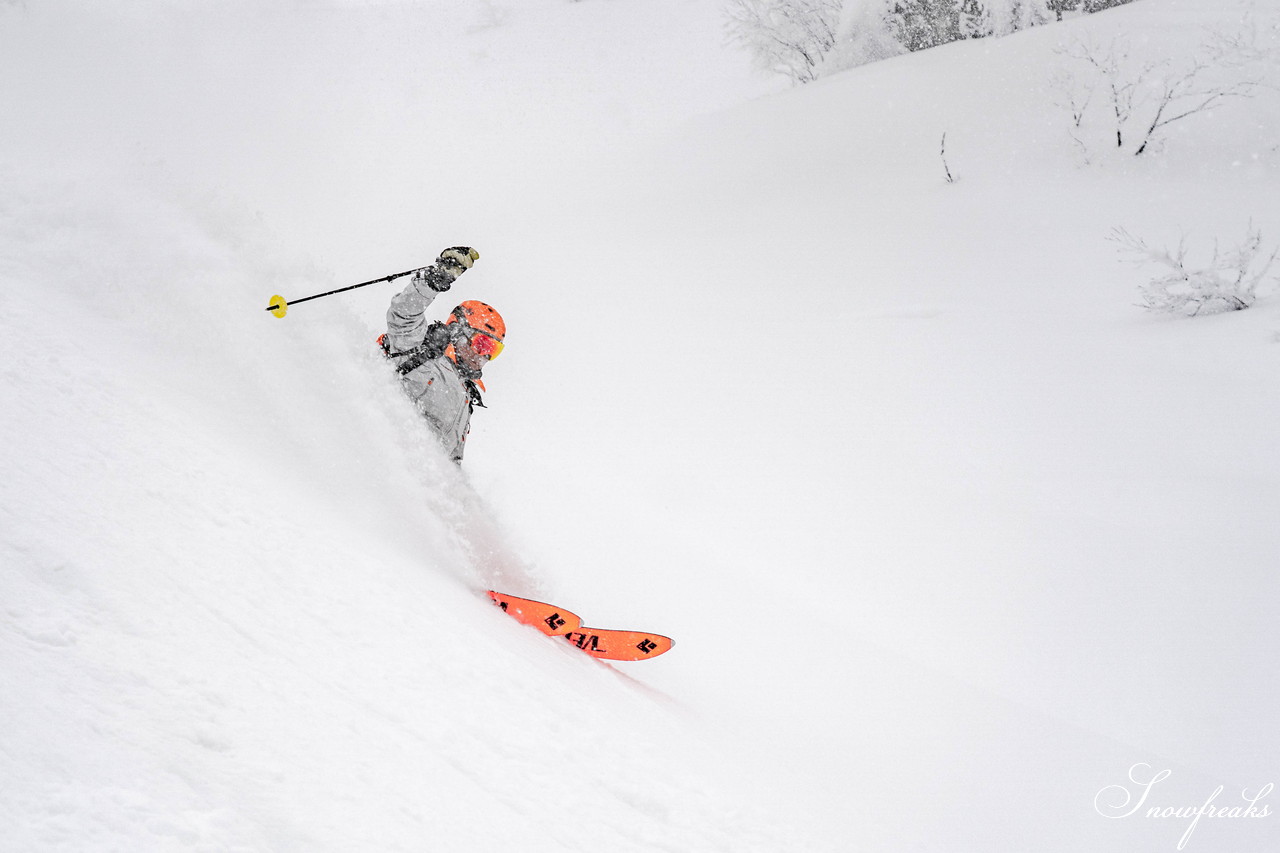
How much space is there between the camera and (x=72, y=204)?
16.0 feet

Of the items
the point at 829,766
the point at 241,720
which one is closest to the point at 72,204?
the point at 241,720

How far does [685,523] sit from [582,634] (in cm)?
234

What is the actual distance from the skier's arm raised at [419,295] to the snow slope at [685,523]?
250 millimetres

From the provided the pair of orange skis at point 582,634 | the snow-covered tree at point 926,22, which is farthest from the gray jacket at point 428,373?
the snow-covered tree at point 926,22

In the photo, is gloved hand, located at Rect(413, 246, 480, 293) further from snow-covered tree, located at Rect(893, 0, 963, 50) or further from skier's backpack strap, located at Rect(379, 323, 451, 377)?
snow-covered tree, located at Rect(893, 0, 963, 50)

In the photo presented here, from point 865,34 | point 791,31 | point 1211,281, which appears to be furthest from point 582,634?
point 791,31

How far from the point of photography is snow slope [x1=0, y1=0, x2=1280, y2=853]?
6.32 feet

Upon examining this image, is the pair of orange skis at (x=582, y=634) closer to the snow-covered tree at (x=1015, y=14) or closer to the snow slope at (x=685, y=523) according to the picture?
the snow slope at (x=685, y=523)

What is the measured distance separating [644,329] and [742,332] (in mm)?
1398

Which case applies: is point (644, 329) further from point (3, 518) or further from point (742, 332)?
point (3, 518)

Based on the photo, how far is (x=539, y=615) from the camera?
161 inches

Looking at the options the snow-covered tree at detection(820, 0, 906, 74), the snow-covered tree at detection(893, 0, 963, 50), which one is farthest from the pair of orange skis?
the snow-covered tree at detection(820, 0, 906, 74)

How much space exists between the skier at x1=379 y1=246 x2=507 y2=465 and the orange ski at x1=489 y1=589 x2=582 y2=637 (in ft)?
4.51

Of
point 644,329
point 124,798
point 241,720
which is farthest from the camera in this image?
point 644,329
